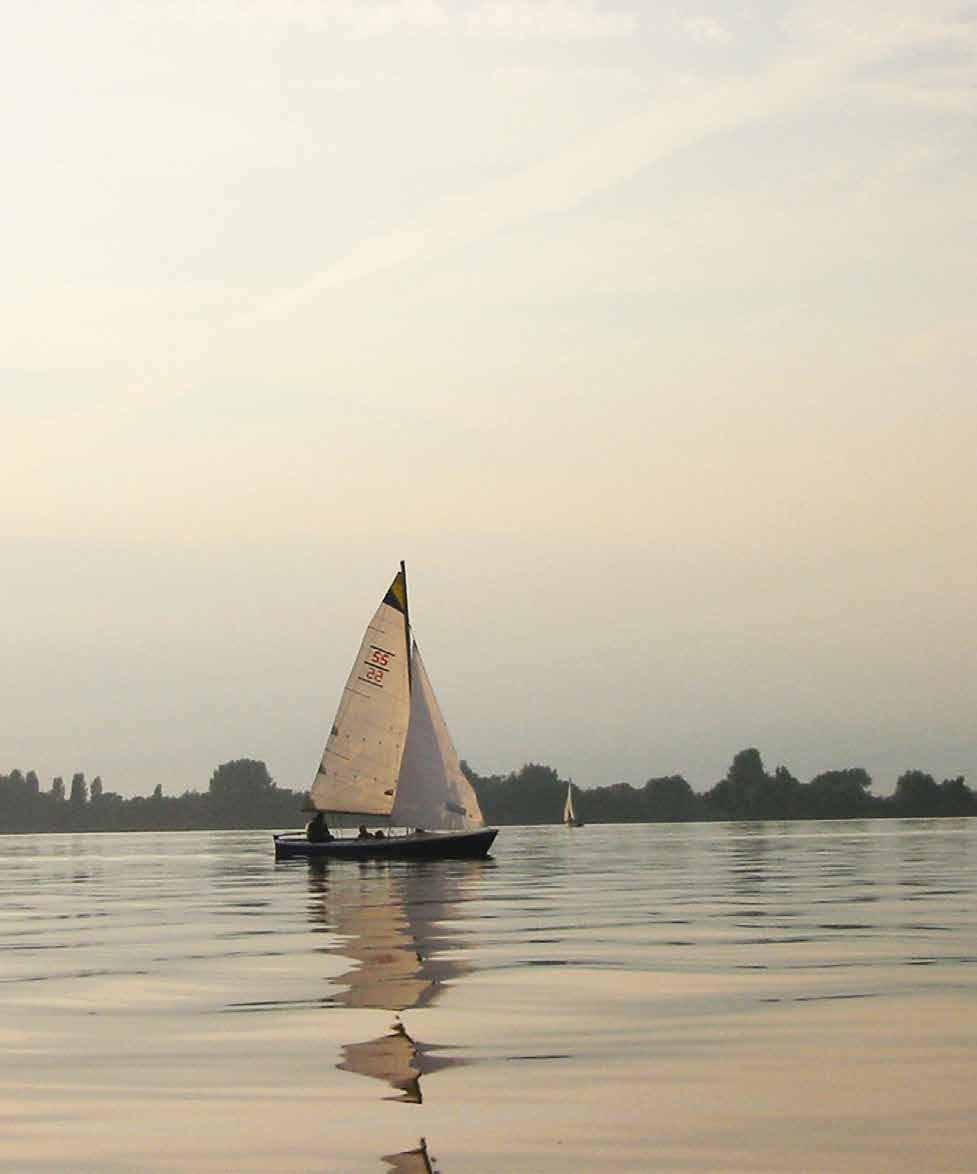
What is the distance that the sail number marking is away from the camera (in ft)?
369

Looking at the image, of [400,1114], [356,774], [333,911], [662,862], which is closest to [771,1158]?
[400,1114]

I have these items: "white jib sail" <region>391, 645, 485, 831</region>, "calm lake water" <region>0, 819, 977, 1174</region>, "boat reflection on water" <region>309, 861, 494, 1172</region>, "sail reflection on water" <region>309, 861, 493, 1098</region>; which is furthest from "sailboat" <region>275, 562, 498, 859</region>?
"calm lake water" <region>0, 819, 977, 1174</region>

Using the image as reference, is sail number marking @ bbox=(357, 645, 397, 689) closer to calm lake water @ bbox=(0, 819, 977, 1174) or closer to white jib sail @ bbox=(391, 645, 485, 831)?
white jib sail @ bbox=(391, 645, 485, 831)

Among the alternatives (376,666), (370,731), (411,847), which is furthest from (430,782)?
(376,666)

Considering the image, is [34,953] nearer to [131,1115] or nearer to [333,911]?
[333,911]

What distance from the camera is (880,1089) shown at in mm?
20453

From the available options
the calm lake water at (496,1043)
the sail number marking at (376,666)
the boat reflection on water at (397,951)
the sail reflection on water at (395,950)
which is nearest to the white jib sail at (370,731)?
the sail number marking at (376,666)

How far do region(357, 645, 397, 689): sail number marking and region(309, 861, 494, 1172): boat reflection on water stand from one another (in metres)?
20.2

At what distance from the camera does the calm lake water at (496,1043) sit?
17.5 meters

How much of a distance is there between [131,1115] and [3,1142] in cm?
166

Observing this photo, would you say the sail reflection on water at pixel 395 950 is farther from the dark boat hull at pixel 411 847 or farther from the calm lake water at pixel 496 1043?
the dark boat hull at pixel 411 847

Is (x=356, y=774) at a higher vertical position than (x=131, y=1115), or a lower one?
higher

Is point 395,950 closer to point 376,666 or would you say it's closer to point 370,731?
point 370,731

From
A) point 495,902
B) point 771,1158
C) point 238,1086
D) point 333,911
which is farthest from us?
→ point 495,902
